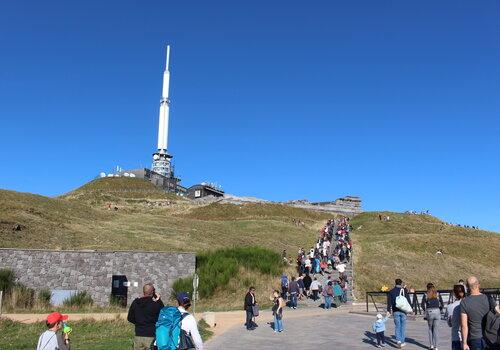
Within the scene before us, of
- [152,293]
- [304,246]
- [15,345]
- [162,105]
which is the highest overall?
[162,105]

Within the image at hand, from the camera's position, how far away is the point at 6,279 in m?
25.4

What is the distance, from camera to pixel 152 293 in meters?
8.52

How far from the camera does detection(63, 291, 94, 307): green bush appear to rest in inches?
1024

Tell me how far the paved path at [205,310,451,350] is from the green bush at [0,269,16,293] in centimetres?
1356

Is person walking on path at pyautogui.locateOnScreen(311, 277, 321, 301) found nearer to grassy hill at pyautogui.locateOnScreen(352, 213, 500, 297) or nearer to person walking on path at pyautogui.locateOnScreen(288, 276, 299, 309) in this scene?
person walking on path at pyautogui.locateOnScreen(288, 276, 299, 309)

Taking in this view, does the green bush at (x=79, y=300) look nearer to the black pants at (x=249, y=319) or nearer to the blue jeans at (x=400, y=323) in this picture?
the black pants at (x=249, y=319)

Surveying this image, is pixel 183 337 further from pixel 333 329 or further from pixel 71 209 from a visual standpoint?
pixel 71 209

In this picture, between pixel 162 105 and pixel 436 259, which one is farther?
pixel 162 105

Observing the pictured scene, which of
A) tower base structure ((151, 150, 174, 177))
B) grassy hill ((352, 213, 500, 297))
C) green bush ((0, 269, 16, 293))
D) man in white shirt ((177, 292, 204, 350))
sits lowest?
man in white shirt ((177, 292, 204, 350))

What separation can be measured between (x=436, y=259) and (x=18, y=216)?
32716 mm

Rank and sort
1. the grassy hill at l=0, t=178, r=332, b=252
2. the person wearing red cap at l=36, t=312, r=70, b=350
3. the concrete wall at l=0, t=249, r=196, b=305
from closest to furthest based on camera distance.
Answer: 1. the person wearing red cap at l=36, t=312, r=70, b=350
2. the concrete wall at l=0, t=249, r=196, b=305
3. the grassy hill at l=0, t=178, r=332, b=252

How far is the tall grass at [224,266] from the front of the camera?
28391 millimetres

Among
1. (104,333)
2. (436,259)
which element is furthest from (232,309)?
(436,259)

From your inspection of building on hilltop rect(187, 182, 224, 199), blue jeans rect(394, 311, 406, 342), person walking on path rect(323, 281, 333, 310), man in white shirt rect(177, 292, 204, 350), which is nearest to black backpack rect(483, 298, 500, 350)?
man in white shirt rect(177, 292, 204, 350)
